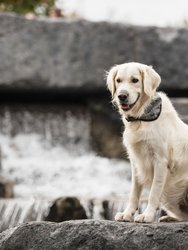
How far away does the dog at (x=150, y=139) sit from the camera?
6656 millimetres

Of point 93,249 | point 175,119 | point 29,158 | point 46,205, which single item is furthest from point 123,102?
point 29,158

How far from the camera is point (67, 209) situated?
32.0 ft

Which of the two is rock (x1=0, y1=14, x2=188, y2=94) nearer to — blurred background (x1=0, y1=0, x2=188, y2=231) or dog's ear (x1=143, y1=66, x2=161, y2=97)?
blurred background (x1=0, y1=0, x2=188, y2=231)

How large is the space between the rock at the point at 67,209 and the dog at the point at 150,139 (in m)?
2.93

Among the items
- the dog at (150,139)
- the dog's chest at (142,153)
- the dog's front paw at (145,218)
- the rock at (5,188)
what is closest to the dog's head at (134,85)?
the dog at (150,139)

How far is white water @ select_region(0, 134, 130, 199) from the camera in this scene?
12.8 m

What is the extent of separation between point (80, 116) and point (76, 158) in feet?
3.38

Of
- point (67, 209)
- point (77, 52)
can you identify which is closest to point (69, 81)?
point (77, 52)

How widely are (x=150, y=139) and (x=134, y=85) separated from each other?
45 centimetres

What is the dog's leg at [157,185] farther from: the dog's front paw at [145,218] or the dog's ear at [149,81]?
the dog's ear at [149,81]

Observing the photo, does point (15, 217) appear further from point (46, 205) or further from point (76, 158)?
point (76, 158)

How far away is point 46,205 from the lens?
10180 mm

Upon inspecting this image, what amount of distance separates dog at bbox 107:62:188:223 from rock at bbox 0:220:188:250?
0.84 feet

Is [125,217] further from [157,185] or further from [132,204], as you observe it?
[157,185]
